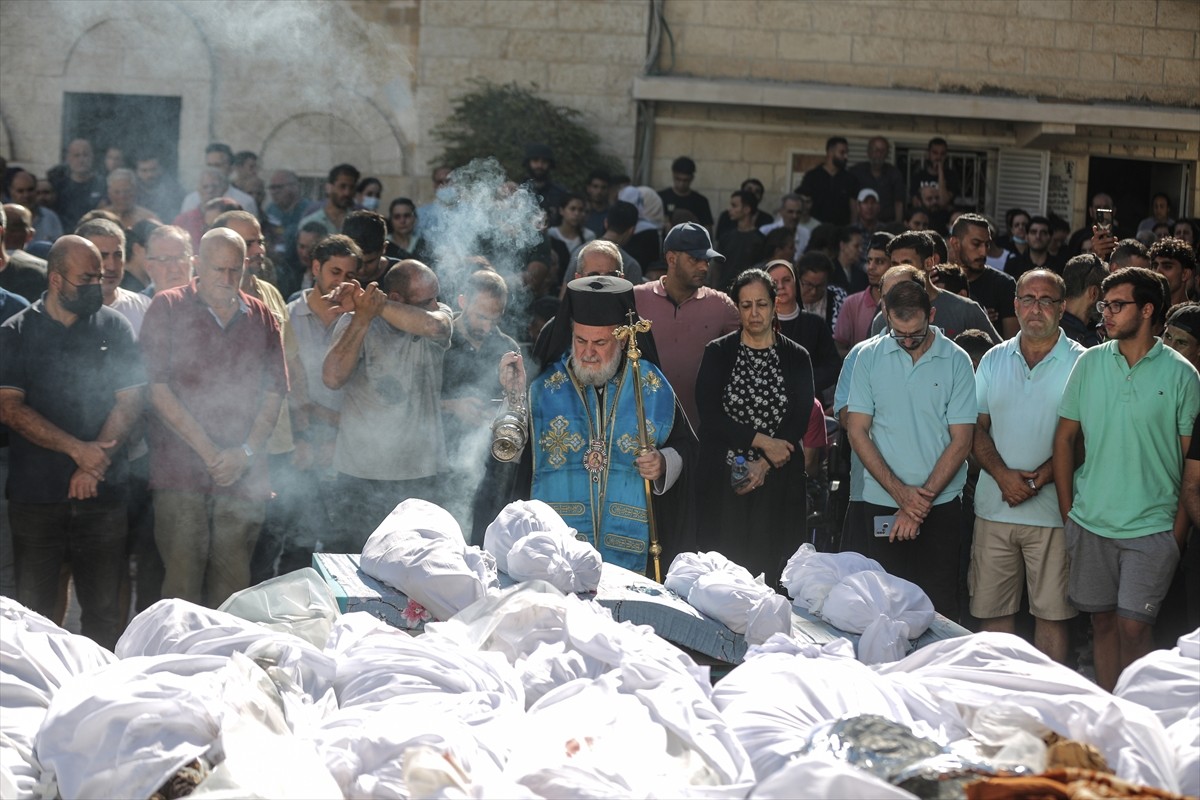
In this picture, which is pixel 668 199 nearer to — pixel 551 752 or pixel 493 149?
pixel 493 149

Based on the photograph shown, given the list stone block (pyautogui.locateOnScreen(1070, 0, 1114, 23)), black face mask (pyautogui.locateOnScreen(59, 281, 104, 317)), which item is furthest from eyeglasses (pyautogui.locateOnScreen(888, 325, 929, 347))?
stone block (pyautogui.locateOnScreen(1070, 0, 1114, 23))

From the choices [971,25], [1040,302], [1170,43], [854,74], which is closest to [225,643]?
[1040,302]

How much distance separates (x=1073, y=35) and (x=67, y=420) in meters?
12.6

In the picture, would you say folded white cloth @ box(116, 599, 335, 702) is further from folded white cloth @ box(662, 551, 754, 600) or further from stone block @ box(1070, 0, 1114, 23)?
stone block @ box(1070, 0, 1114, 23)

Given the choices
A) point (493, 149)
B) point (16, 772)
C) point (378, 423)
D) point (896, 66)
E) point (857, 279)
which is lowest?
point (16, 772)

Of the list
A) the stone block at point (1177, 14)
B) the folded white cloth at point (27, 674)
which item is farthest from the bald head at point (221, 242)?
the stone block at point (1177, 14)

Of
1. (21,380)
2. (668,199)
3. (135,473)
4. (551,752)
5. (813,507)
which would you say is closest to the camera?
(551,752)

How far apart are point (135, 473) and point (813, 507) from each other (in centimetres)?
359

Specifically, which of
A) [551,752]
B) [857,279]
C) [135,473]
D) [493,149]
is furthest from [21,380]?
[493,149]

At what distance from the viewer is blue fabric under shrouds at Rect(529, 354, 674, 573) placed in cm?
654

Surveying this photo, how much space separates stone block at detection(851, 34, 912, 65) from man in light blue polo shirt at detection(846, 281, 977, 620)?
30.2 feet

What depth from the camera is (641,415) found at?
6500 millimetres

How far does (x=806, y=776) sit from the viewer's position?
11.6 feet

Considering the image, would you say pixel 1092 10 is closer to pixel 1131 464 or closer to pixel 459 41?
pixel 459 41
